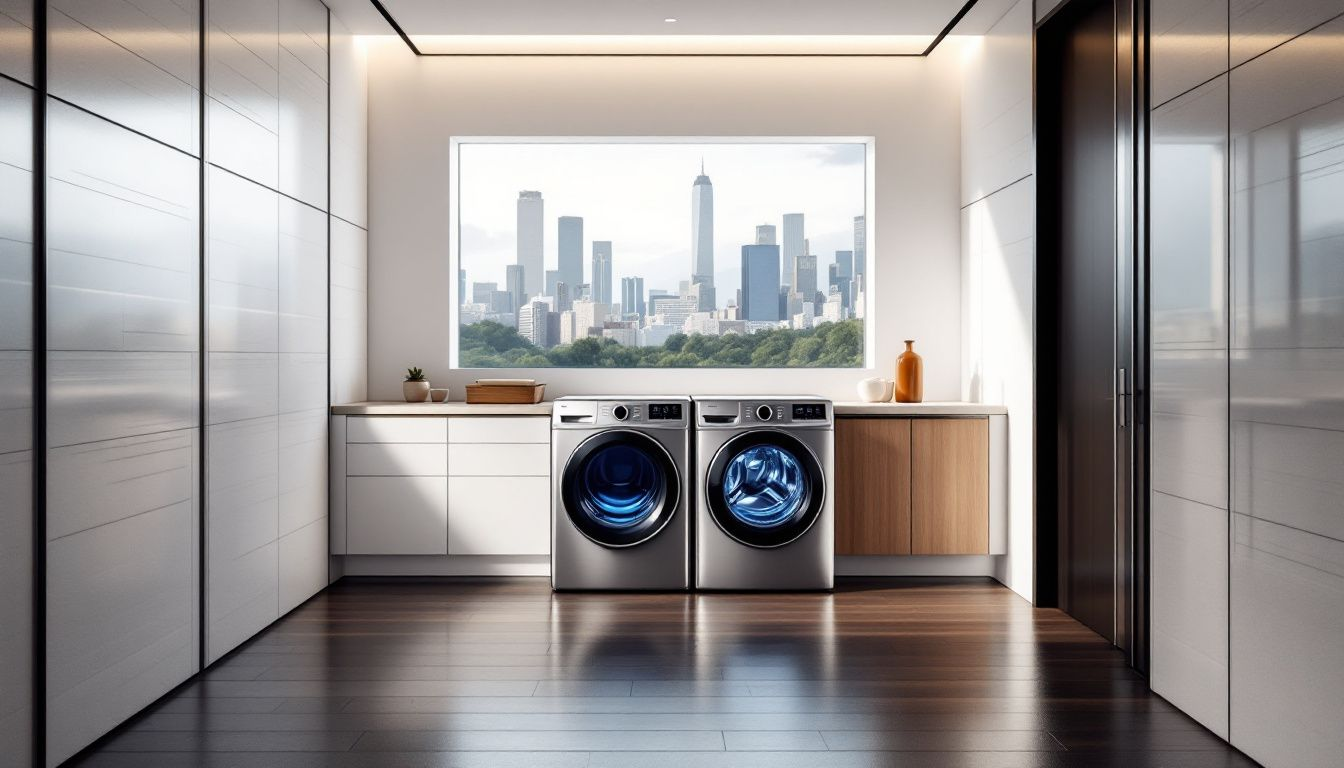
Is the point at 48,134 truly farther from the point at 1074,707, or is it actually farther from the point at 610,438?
the point at 1074,707

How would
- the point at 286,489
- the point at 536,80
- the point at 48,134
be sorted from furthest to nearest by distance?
the point at 536,80
the point at 286,489
the point at 48,134

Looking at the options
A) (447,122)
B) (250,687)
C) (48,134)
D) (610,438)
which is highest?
(447,122)

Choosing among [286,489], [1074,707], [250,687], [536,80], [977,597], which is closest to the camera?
[1074,707]

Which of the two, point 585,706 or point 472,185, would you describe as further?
point 472,185

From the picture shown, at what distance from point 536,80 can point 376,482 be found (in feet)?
7.17

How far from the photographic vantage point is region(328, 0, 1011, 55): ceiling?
13.6 ft

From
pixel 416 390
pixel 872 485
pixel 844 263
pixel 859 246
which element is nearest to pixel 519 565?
pixel 416 390

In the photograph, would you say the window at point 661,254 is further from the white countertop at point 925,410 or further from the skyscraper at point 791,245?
the white countertop at point 925,410

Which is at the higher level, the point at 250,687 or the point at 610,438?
the point at 610,438

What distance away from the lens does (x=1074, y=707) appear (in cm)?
277

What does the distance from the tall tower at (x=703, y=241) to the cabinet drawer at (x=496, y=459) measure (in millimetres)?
1349

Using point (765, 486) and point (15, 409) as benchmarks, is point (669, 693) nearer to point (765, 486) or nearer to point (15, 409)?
point (765, 486)

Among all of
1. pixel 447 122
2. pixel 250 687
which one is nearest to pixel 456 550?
pixel 250 687

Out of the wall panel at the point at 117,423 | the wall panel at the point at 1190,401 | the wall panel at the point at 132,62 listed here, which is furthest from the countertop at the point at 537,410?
the wall panel at the point at 132,62
